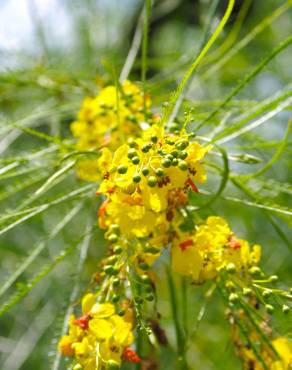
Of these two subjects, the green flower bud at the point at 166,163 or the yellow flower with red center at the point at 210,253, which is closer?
the green flower bud at the point at 166,163

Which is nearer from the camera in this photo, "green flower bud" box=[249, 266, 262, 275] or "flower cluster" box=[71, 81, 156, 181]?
"green flower bud" box=[249, 266, 262, 275]

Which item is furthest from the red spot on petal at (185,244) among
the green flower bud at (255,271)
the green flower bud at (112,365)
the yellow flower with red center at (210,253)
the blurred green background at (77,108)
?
the blurred green background at (77,108)

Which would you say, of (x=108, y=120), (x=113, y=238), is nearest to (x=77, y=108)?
(x=108, y=120)

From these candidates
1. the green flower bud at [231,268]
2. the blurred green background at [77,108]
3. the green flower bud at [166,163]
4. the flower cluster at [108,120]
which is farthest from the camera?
the blurred green background at [77,108]

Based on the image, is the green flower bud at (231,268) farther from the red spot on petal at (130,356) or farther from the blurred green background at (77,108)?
the blurred green background at (77,108)

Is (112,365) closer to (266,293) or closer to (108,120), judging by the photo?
(266,293)

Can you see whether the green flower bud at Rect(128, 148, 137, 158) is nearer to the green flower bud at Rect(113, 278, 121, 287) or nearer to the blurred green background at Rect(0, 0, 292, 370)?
the green flower bud at Rect(113, 278, 121, 287)

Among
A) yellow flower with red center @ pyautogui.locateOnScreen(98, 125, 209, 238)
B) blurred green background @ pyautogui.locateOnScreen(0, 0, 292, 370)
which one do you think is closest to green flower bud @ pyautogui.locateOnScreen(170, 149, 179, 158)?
yellow flower with red center @ pyautogui.locateOnScreen(98, 125, 209, 238)

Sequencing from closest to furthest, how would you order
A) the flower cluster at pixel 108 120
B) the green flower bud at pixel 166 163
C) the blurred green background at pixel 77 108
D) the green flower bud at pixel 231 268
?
the green flower bud at pixel 166 163 → the green flower bud at pixel 231 268 → the flower cluster at pixel 108 120 → the blurred green background at pixel 77 108

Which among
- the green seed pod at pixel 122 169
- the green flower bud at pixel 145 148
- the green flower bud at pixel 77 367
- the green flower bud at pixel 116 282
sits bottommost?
the green flower bud at pixel 77 367
